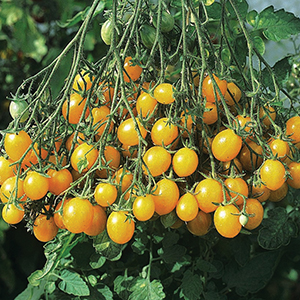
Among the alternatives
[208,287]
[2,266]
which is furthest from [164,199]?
[2,266]

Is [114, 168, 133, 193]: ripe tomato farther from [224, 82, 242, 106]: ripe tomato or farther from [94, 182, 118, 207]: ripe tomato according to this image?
[224, 82, 242, 106]: ripe tomato

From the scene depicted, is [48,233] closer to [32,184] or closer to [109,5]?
[32,184]

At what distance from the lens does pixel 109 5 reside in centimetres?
73

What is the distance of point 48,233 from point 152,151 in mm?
153

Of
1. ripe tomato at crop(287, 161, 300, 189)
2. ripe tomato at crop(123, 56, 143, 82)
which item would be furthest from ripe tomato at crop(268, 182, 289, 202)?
ripe tomato at crop(123, 56, 143, 82)

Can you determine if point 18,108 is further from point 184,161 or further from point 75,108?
point 184,161

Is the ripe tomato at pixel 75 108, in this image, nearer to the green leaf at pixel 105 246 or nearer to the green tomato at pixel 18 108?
the green tomato at pixel 18 108

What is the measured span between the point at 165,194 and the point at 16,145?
161mm

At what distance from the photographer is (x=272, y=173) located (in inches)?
18.3

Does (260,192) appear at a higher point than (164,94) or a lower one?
lower

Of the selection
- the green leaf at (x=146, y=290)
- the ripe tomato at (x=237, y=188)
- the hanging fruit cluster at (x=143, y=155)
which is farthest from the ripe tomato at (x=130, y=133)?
the green leaf at (x=146, y=290)

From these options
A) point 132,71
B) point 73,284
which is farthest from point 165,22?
point 73,284

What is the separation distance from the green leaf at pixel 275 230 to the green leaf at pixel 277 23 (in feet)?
0.85

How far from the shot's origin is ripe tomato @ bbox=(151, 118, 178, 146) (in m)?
0.45
